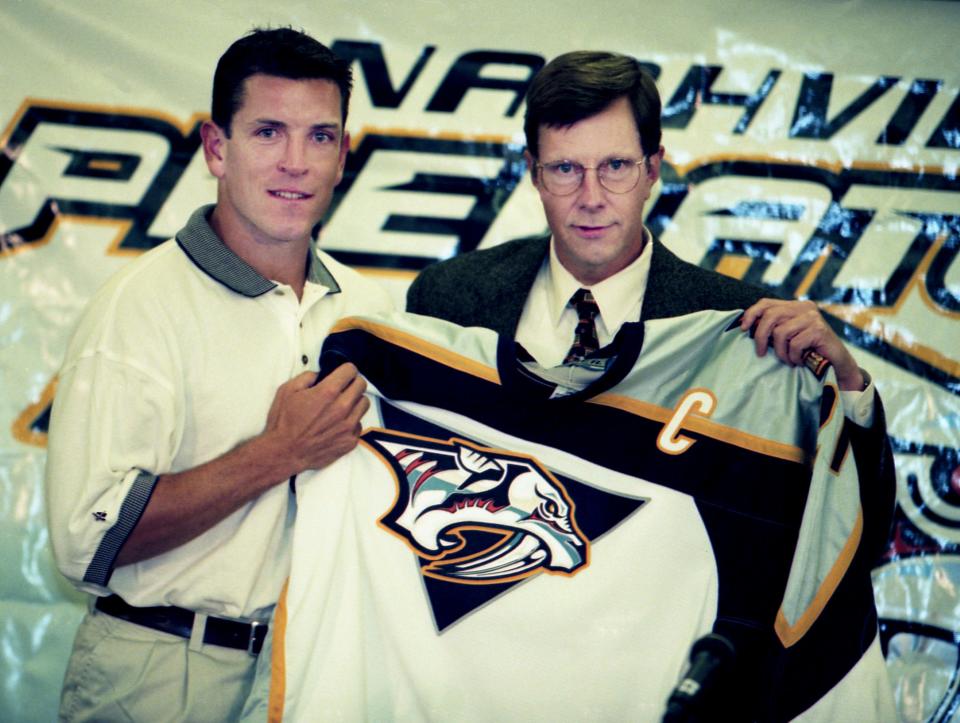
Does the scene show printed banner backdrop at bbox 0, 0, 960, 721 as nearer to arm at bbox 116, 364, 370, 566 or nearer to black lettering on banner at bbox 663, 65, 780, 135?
black lettering on banner at bbox 663, 65, 780, 135

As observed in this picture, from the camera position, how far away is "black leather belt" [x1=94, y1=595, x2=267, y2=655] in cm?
158

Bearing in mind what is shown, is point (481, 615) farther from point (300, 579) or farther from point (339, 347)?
point (339, 347)

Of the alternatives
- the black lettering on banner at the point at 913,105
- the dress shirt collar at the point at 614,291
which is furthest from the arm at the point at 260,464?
the black lettering on banner at the point at 913,105

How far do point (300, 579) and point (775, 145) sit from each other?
1.48 m

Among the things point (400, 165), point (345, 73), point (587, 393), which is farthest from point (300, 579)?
point (400, 165)

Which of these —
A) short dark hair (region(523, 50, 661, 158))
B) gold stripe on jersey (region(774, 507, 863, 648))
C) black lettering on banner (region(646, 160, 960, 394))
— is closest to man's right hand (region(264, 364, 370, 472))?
short dark hair (region(523, 50, 661, 158))

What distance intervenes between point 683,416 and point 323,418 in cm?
57

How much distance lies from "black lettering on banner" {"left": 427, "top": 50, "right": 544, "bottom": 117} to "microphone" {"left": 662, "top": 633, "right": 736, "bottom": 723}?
4.75ft

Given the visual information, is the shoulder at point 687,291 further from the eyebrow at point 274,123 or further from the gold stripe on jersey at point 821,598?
the eyebrow at point 274,123

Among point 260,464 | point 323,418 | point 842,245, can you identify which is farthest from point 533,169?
point 842,245

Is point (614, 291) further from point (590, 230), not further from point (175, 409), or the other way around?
point (175, 409)

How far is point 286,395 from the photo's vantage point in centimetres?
154

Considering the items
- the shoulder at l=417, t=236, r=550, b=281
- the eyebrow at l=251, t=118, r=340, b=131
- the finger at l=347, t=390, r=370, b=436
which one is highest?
the eyebrow at l=251, t=118, r=340, b=131

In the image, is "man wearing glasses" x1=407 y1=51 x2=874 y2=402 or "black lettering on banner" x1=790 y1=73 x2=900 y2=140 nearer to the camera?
"man wearing glasses" x1=407 y1=51 x2=874 y2=402
